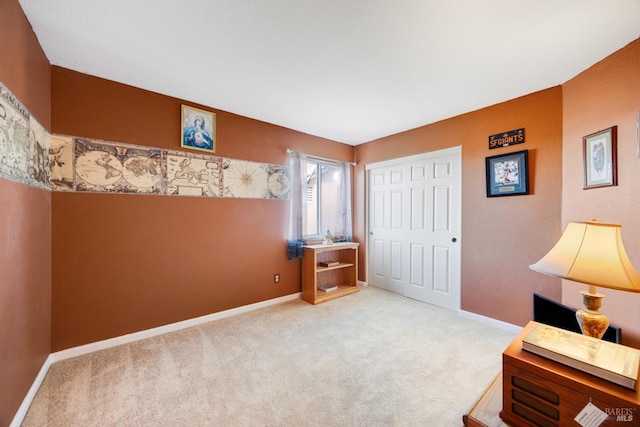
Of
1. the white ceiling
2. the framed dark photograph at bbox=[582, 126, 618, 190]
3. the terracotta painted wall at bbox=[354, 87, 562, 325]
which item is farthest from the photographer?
the terracotta painted wall at bbox=[354, 87, 562, 325]

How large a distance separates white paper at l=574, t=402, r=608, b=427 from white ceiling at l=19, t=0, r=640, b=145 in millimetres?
1969

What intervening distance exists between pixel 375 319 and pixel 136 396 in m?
2.27

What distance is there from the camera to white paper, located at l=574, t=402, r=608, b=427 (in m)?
0.83

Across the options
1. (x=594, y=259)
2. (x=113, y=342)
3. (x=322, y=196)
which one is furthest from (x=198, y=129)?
(x=594, y=259)

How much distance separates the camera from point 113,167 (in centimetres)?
237

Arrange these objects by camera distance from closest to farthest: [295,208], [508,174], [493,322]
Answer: [508,174]
[493,322]
[295,208]

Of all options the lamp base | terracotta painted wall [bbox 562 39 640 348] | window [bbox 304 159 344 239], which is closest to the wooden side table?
the lamp base

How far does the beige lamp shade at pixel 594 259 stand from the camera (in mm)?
973

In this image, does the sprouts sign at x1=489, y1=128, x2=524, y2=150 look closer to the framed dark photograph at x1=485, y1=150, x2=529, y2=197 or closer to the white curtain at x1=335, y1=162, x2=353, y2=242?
the framed dark photograph at x1=485, y1=150, x2=529, y2=197

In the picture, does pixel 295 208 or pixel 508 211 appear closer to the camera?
pixel 508 211

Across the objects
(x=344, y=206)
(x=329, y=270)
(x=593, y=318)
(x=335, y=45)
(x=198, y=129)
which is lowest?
(x=329, y=270)

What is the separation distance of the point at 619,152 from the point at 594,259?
4.61 ft

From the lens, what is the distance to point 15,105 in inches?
58.7

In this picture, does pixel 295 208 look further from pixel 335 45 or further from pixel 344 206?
pixel 335 45
